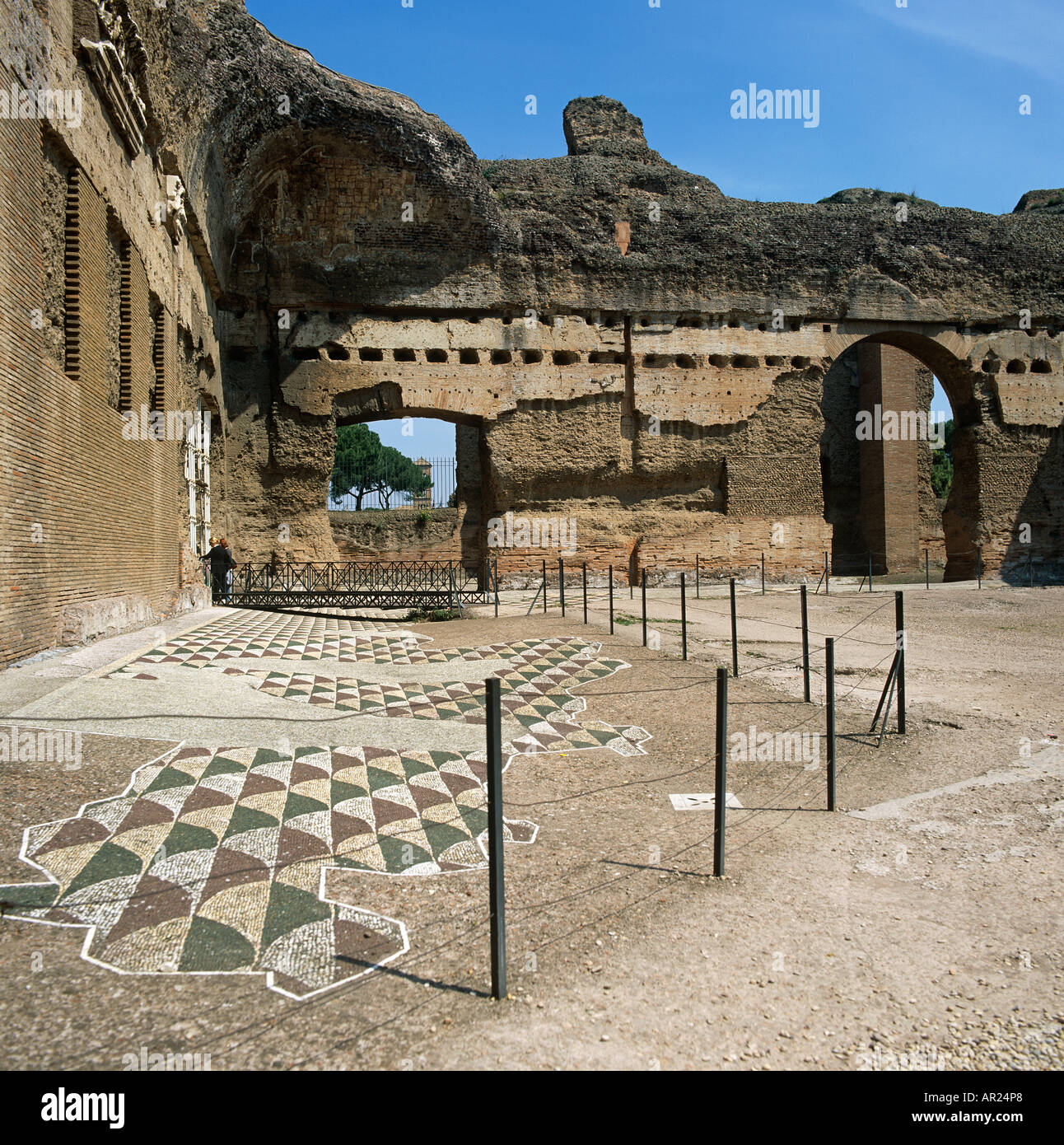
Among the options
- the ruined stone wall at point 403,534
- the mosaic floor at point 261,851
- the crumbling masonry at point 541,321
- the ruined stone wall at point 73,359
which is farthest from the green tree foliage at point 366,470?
the mosaic floor at point 261,851

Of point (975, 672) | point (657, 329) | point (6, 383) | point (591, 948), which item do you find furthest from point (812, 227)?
point (591, 948)

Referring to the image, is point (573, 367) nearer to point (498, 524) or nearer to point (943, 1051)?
point (498, 524)

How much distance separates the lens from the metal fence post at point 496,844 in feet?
8.34

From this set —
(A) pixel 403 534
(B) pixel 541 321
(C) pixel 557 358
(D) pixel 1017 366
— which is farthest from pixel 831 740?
(A) pixel 403 534

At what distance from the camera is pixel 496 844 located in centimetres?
266

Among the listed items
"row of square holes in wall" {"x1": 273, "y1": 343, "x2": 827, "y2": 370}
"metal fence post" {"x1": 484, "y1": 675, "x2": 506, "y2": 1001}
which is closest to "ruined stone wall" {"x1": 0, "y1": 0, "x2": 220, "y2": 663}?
"metal fence post" {"x1": 484, "y1": 675, "x2": 506, "y2": 1001}

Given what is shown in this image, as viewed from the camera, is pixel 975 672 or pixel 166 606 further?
pixel 166 606

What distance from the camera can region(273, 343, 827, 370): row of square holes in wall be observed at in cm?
1481

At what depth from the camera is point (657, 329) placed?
15.9 meters

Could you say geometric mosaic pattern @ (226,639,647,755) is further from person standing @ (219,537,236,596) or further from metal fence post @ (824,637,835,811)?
person standing @ (219,537,236,596)

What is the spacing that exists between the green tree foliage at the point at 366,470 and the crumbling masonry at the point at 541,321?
27520mm

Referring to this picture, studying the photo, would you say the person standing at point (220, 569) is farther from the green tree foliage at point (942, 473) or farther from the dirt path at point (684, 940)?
the green tree foliage at point (942, 473)

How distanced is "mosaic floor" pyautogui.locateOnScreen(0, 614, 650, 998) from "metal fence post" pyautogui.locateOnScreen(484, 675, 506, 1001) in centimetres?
46
